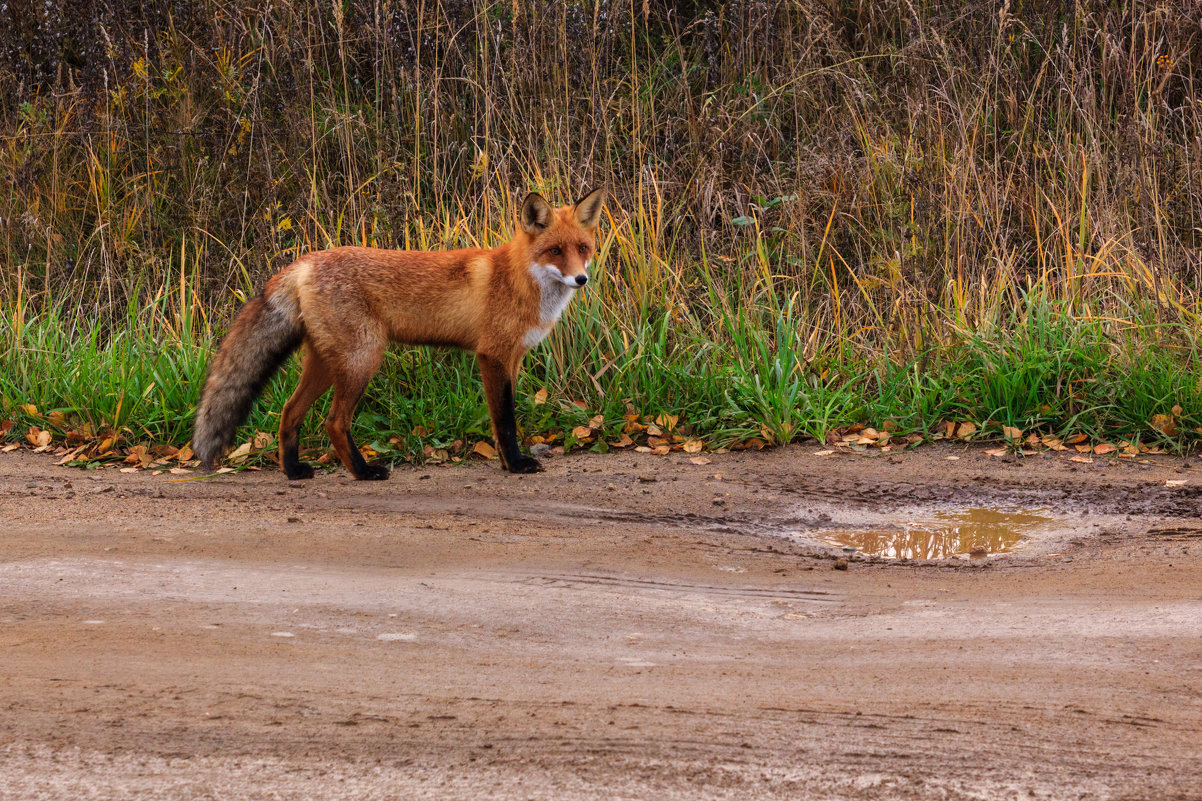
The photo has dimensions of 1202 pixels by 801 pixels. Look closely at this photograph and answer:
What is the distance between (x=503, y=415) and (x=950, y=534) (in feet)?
6.99

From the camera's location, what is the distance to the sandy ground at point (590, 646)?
2.16m

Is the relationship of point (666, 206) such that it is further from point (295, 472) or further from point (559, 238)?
point (295, 472)

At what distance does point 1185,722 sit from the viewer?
234 cm

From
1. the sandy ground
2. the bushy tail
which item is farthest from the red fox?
the sandy ground

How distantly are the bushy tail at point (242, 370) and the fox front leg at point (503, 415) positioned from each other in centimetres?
90

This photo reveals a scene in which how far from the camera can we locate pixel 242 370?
510 cm

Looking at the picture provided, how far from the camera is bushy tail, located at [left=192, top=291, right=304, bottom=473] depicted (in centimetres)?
507

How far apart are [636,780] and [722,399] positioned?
3791mm

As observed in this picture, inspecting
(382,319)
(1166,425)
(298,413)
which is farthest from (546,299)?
(1166,425)

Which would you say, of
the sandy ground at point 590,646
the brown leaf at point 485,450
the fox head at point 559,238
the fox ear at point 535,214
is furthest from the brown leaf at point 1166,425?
the brown leaf at point 485,450

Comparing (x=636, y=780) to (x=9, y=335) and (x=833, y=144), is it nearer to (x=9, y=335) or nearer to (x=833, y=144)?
(x=9, y=335)

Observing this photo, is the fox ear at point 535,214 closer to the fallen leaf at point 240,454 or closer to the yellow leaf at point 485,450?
the yellow leaf at point 485,450

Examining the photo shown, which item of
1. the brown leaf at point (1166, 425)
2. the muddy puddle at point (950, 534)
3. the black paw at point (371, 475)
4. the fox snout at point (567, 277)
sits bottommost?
the black paw at point (371, 475)

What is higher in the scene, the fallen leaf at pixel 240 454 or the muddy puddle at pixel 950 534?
the muddy puddle at pixel 950 534
